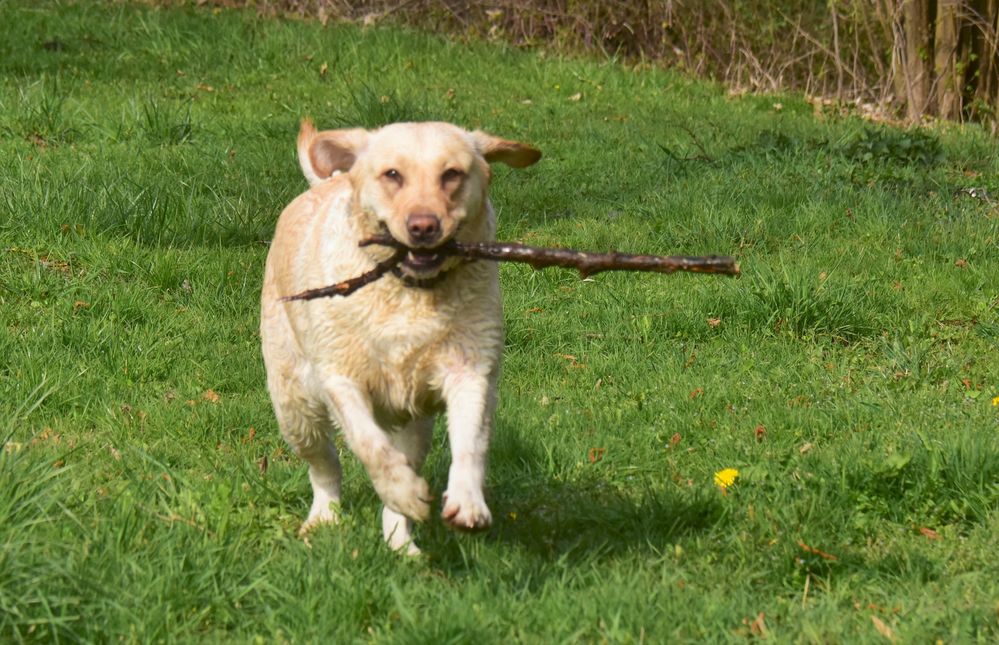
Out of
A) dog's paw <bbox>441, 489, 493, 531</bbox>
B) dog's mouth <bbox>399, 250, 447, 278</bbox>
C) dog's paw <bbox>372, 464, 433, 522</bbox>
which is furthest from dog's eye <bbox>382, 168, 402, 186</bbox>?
dog's paw <bbox>441, 489, 493, 531</bbox>

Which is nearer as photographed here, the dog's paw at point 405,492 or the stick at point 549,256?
the dog's paw at point 405,492

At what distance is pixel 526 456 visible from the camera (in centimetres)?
508

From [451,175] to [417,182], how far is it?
0.12 metres

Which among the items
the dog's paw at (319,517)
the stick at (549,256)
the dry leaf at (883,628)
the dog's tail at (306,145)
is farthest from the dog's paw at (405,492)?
the dog's tail at (306,145)

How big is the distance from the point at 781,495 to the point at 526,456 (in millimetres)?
1033

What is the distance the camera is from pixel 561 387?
597cm

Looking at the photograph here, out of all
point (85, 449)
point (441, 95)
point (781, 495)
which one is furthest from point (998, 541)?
point (441, 95)

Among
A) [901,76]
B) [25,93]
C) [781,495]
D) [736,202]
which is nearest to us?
[781,495]

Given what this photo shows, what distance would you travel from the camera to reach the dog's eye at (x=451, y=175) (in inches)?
164

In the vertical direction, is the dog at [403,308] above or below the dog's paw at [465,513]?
above

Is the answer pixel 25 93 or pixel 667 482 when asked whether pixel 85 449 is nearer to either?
pixel 667 482

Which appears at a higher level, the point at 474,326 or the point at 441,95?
the point at 474,326

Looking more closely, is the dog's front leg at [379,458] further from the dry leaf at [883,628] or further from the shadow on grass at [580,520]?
the dry leaf at [883,628]

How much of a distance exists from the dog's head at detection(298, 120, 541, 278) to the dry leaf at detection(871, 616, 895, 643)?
165cm
